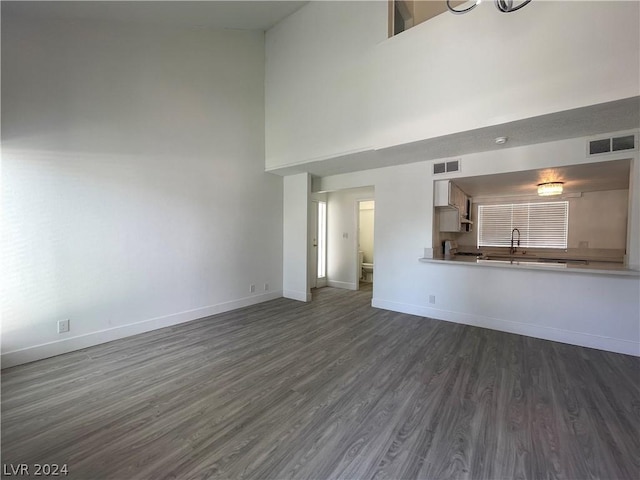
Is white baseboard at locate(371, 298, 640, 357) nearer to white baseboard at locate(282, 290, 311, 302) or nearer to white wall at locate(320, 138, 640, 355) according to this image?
white wall at locate(320, 138, 640, 355)

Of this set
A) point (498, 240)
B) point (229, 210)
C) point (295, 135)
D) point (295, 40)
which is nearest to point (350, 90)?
point (295, 135)

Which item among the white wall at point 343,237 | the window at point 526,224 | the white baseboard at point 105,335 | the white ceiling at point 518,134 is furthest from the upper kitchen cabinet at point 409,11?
the white baseboard at point 105,335

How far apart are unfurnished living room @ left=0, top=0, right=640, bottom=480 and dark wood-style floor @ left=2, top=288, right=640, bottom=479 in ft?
0.06

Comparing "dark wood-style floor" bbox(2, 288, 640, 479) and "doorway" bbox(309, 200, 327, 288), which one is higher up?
"doorway" bbox(309, 200, 327, 288)

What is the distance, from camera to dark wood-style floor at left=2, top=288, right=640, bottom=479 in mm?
1589

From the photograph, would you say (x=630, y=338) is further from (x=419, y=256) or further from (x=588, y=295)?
(x=419, y=256)

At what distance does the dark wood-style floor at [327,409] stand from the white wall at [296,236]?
76.4 inches

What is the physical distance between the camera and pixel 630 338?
3.00 meters

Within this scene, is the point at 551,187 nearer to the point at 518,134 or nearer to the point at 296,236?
the point at 518,134

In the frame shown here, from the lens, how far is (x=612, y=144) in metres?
3.03

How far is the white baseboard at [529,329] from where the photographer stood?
304 centimetres

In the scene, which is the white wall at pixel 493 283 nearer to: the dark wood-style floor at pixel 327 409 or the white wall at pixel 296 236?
the dark wood-style floor at pixel 327 409

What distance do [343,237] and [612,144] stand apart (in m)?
4.55

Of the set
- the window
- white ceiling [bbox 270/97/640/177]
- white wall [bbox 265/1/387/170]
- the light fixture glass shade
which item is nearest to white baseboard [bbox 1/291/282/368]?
white wall [bbox 265/1/387/170]
